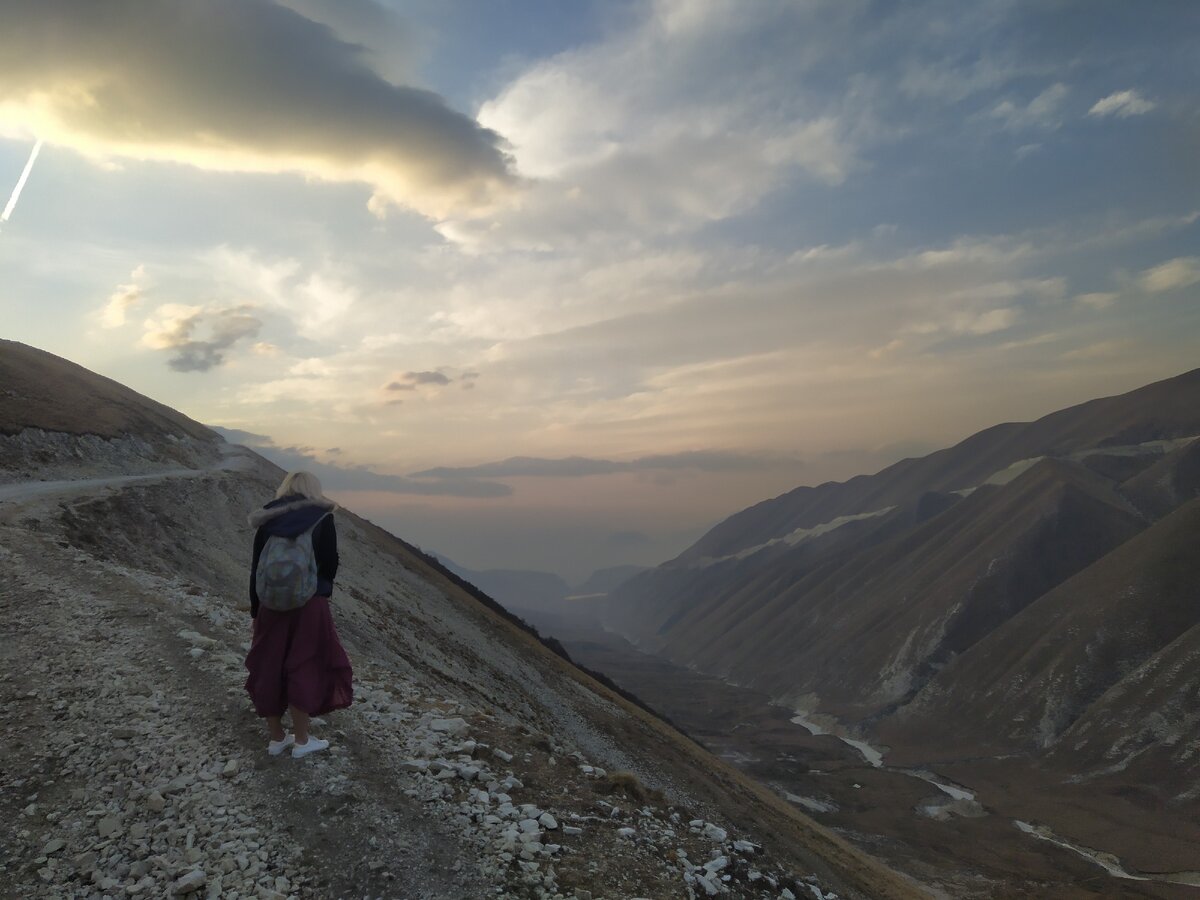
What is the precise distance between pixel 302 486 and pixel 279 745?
3.47 metres

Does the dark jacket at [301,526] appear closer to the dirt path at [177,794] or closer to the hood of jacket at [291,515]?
the hood of jacket at [291,515]

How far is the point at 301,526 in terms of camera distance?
9133 mm

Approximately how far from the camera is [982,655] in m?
122

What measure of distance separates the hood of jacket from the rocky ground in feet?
10.1

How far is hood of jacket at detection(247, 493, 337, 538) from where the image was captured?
357 inches

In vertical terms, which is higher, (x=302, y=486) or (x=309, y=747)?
(x=302, y=486)

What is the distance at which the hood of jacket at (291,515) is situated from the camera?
908 cm

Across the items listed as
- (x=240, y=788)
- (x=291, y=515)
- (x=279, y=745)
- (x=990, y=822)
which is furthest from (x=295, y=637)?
(x=990, y=822)

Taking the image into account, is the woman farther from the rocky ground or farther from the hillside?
the hillside

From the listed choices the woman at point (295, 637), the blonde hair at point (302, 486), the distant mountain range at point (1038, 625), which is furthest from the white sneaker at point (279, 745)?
the distant mountain range at point (1038, 625)

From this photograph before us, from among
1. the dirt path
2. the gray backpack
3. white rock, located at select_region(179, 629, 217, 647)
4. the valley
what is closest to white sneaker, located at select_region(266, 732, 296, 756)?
the dirt path

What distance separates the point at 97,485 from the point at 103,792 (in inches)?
1142

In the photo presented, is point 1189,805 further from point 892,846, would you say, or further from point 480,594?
point 480,594

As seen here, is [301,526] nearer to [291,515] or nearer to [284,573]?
[291,515]
